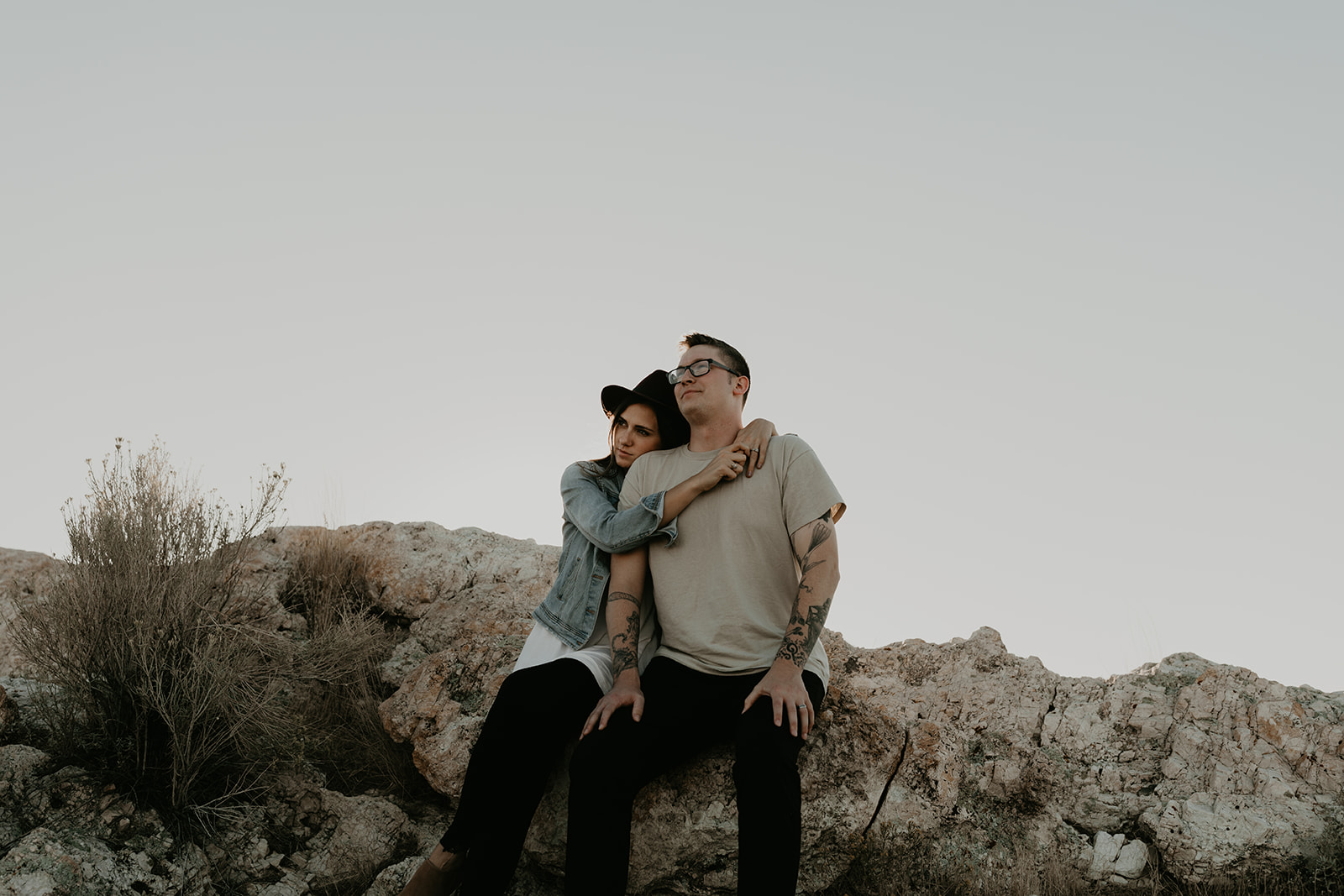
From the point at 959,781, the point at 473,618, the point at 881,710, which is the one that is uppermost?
the point at 473,618

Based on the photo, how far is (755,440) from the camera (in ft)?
12.2

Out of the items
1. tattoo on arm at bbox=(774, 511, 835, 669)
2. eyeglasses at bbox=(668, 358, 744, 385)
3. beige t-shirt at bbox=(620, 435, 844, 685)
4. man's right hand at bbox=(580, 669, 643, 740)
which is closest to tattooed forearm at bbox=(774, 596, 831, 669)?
tattoo on arm at bbox=(774, 511, 835, 669)

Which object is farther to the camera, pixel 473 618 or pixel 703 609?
pixel 473 618

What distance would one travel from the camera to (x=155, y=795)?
376 cm

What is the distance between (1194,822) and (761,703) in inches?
83.3

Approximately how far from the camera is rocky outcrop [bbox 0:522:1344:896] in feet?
11.5

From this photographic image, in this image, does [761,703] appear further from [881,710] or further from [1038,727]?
[1038,727]

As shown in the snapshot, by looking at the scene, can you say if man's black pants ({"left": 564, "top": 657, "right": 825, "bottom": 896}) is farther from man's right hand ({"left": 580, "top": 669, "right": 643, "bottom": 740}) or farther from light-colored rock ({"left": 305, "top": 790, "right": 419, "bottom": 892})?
light-colored rock ({"left": 305, "top": 790, "right": 419, "bottom": 892})

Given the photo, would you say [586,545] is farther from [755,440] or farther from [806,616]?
[806,616]

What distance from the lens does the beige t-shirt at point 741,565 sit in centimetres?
338

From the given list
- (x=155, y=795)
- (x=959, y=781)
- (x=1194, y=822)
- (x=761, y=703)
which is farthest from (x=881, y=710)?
(x=155, y=795)

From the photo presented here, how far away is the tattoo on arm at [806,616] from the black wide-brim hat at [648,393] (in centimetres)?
106

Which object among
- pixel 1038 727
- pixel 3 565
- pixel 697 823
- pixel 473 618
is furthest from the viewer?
pixel 3 565

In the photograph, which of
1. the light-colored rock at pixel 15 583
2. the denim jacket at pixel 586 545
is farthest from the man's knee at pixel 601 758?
the light-colored rock at pixel 15 583
